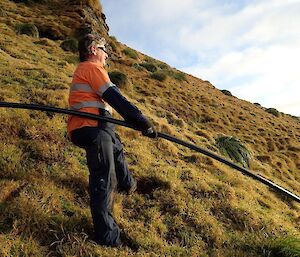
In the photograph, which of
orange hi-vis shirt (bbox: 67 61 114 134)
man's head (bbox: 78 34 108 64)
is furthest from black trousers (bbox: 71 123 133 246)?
man's head (bbox: 78 34 108 64)

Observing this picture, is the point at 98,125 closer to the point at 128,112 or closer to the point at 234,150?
the point at 128,112

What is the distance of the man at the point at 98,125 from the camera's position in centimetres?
561

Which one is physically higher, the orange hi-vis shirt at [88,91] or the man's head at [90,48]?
the man's head at [90,48]

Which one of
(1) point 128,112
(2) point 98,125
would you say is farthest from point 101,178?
(1) point 128,112

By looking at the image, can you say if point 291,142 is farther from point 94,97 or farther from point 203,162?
point 94,97

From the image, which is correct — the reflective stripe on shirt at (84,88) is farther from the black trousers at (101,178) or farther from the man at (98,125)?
the black trousers at (101,178)

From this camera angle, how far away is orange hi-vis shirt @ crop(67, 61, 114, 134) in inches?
224

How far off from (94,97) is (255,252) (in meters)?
3.71

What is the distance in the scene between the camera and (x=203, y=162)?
1138 cm

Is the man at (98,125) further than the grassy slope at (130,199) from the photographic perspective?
No

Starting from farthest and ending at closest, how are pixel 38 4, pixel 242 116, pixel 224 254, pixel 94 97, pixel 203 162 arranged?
pixel 38 4
pixel 242 116
pixel 203 162
pixel 224 254
pixel 94 97

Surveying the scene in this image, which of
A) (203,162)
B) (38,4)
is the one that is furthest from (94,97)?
(38,4)

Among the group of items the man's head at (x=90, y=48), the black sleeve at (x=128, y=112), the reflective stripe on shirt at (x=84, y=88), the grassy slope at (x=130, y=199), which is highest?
the man's head at (x=90, y=48)

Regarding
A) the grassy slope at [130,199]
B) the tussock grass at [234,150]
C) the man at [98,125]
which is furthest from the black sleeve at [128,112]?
the tussock grass at [234,150]
